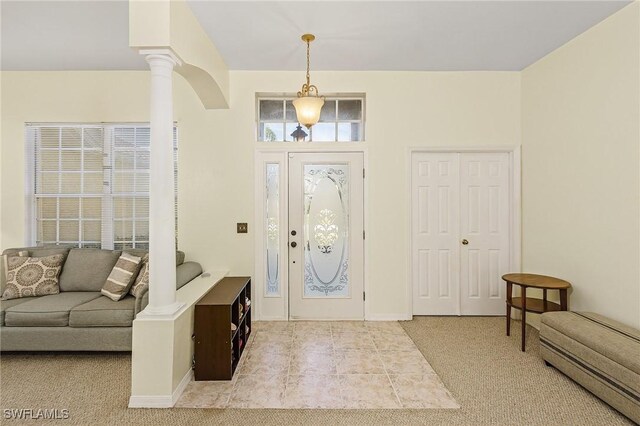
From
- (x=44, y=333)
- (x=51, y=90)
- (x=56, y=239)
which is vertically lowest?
(x=44, y=333)

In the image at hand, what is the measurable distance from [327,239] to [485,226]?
192cm

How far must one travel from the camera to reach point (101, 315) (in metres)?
2.89

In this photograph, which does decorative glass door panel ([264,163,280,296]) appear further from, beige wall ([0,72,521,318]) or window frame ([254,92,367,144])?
window frame ([254,92,367,144])

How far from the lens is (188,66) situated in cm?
272

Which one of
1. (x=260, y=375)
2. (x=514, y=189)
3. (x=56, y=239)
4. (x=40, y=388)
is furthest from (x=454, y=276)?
(x=56, y=239)

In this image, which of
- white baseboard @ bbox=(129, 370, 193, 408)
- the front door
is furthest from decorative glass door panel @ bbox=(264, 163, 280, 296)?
white baseboard @ bbox=(129, 370, 193, 408)

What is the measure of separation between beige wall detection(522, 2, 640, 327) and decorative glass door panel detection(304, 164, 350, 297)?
83.5 inches

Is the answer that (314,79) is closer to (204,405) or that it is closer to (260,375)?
(260,375)

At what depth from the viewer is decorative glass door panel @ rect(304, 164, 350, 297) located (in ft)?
12.8

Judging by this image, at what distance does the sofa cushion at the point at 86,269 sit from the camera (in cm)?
339

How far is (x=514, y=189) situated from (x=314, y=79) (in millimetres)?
2704

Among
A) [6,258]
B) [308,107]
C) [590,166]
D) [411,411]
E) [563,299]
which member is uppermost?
[308,107]

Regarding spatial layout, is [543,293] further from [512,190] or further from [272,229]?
[272,229]

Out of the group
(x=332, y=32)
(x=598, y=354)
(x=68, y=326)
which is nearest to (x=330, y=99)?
(x=332, y=32)
